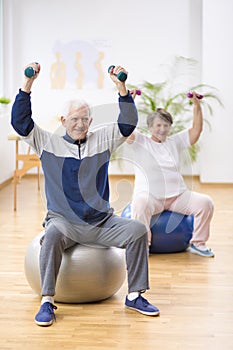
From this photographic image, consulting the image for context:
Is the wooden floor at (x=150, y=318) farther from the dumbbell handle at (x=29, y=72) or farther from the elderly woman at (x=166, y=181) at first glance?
the dumbbell handle at (x=29, y=72)

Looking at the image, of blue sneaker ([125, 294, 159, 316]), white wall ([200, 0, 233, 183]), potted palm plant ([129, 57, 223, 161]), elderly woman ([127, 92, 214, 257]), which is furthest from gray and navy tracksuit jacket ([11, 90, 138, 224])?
white wall ([200, 0, 233, 183])

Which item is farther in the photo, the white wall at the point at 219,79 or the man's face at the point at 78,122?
the white wall at the point at 219,79

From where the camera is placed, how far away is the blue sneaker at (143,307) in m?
3.30

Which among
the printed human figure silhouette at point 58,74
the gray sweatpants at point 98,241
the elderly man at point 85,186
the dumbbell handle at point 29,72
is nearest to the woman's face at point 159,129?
the elderly man at point 85,186

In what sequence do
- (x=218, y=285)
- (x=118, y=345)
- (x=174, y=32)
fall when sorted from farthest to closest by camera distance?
(x=174, y=32), (x=218, y=285), (x=118, y=345)

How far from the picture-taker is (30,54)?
283 inches

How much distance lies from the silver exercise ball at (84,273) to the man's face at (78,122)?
0.53 metres

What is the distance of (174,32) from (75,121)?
3899 millimetres

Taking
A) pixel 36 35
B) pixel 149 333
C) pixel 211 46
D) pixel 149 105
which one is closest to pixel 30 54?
pixel 36 35

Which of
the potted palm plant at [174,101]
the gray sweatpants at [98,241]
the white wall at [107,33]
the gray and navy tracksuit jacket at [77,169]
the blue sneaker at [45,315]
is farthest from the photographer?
the white wall at [107,33]

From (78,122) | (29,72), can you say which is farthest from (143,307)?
(29,72)

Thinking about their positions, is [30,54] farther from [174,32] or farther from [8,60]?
[174,32]

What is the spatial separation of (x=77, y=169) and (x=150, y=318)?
2.47 ft

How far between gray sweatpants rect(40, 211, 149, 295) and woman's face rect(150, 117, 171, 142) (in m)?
1.02
